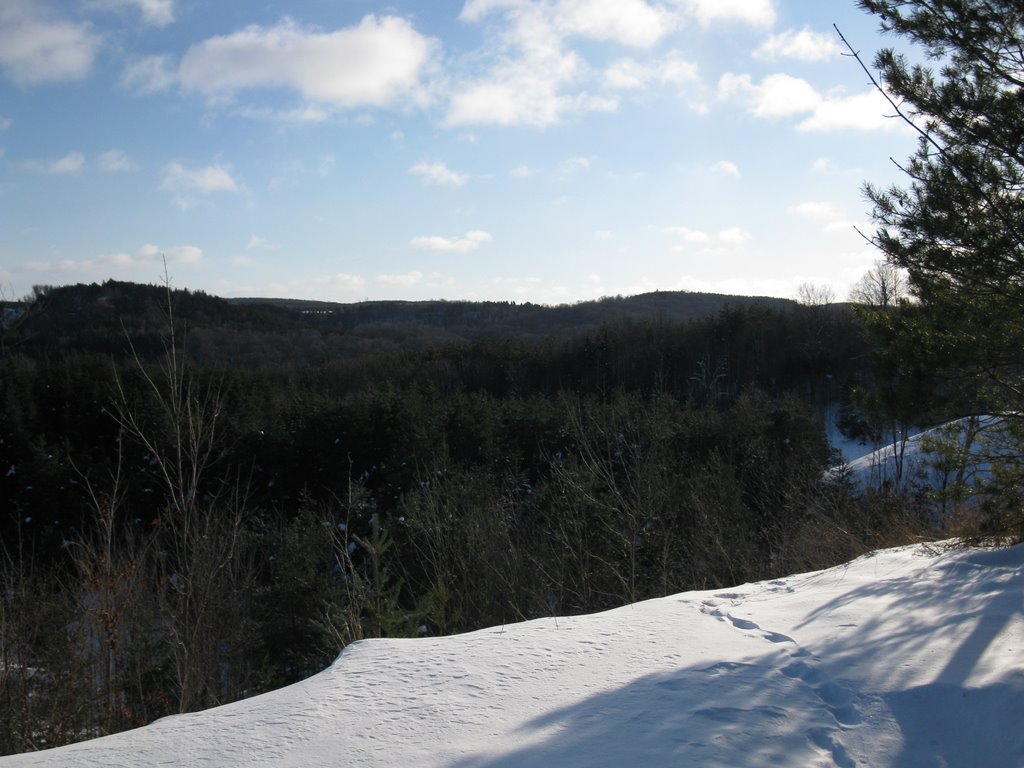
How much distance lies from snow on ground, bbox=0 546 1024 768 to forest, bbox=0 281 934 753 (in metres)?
2.93

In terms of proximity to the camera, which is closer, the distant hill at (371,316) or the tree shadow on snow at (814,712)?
the tree shadow on snow at (814,712)

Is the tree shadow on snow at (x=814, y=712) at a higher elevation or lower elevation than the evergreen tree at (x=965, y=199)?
lower

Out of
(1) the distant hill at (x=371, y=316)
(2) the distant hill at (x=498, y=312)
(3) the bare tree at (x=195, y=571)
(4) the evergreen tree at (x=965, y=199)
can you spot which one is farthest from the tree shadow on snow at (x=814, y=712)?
(2) the distant hill at (x=498, y=312)

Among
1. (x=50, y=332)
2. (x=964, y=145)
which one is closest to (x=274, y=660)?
(x=964, y=145)

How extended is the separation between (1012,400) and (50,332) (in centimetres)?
5390

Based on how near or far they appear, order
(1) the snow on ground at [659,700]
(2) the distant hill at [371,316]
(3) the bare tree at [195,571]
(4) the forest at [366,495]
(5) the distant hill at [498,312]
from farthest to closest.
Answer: (5) the distant hill at [498,312]
(2) the distant hill at [371,316]
(4) the forest at [366,495]
(3) the bare tree at [195,571]
(1) the snow on ground at [659,700]

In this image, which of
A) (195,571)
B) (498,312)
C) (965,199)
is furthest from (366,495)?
(498,312)

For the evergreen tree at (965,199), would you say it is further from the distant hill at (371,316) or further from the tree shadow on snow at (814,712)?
the distant hill at (371,316)

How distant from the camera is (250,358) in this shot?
63625mm

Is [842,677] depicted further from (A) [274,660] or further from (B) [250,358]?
(B) [250,358]

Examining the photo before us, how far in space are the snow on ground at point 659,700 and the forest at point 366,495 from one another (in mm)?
2926

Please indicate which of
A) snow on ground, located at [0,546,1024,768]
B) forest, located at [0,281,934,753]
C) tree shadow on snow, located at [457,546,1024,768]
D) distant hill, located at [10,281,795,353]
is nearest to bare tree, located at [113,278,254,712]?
forest, located at [0,281,934,753]

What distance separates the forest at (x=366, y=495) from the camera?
369 inches

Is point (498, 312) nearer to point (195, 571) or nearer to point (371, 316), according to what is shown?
point (371, 316)
